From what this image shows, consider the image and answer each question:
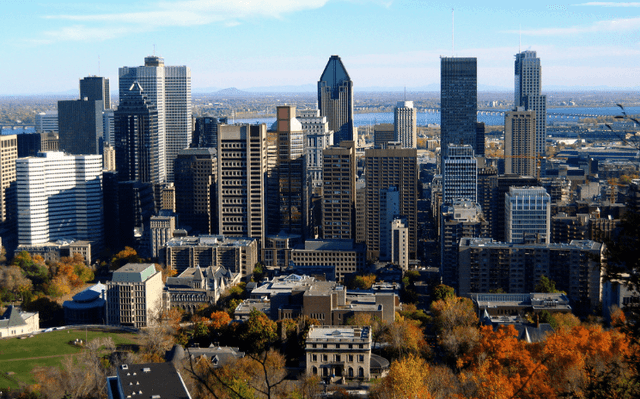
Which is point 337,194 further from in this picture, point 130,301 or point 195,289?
point 130,301

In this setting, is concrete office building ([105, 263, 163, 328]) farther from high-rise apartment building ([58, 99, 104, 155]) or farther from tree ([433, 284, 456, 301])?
high-rise apartment building ([58, 99, 104, 155])

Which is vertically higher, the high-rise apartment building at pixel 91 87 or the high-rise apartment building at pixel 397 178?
the high-rise apartment building at pixel 91 87

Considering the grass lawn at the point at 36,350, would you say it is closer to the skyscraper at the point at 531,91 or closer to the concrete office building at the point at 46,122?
the skyscraper at the point at 531,91

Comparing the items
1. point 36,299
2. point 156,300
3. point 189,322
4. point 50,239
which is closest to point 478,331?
point 189,322

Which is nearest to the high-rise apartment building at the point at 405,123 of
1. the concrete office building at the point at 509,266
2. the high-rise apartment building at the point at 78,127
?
the high-rise apartment building at the point at 78,127

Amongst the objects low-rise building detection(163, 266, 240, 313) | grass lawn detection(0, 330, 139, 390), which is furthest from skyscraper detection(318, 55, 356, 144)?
grass lawn detection(0, 330, 139, 390)

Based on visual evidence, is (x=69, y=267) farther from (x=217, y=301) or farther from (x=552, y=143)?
(x=552, y=143)

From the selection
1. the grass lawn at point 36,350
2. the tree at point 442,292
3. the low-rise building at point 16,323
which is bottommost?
the grass lawn at point 36,350
